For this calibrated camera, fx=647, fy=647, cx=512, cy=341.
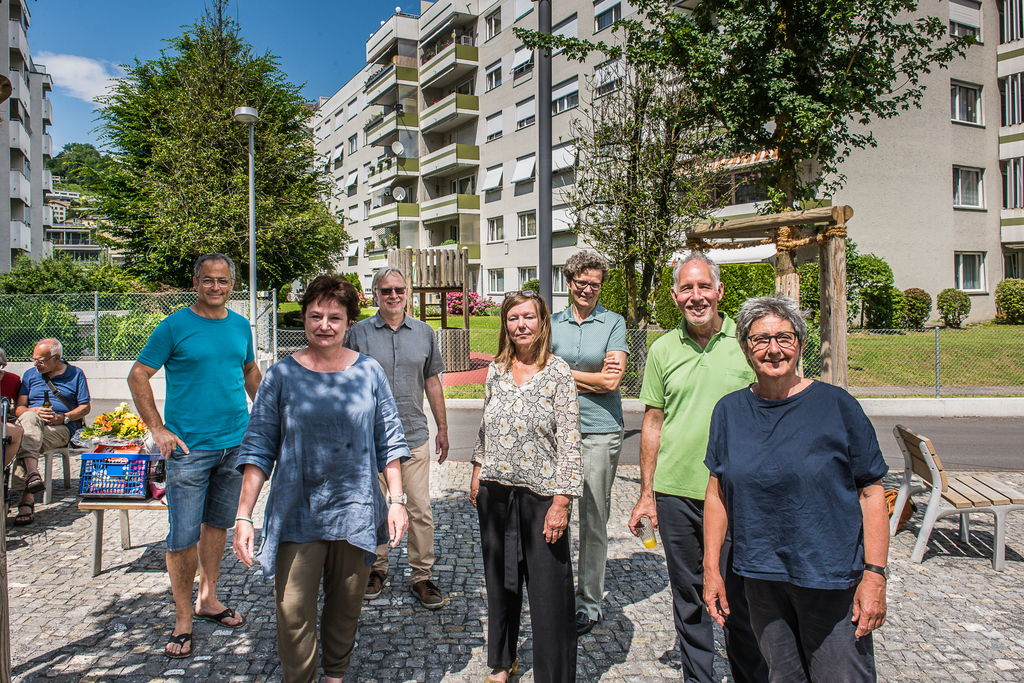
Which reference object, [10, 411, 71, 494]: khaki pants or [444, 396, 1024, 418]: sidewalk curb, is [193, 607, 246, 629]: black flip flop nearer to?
[10, 411, 71, 494]: khaki pants

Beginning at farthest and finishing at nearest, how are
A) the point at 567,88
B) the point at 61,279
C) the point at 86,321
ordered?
1. the point at 567,88
2. the point at 61,279
3. the point at 86,321

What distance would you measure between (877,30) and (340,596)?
7.03 meters

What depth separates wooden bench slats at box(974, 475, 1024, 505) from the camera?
4.81 m

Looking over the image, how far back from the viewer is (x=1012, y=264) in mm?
26562

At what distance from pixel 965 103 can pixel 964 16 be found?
3353 millimetres

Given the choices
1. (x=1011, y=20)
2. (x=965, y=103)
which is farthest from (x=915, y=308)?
(x=1011, y=20)

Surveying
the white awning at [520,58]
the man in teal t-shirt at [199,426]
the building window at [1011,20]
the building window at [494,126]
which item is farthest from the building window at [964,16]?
the man in teal t-shirt at [199,426]

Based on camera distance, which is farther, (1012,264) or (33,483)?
(1012,264)

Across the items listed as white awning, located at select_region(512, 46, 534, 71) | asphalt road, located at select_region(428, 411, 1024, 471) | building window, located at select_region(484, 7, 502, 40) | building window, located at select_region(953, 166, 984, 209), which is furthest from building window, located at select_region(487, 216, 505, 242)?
asphalt road, located at select_region(428, 411, 1024, 471)

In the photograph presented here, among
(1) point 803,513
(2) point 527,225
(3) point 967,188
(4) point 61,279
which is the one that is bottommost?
(1) point 803,513

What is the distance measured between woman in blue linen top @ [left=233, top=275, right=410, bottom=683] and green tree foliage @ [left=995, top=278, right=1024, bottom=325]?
90.7 feet

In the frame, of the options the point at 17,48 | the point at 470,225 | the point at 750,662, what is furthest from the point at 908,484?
the point at 17,48

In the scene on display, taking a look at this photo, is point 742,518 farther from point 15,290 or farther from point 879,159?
point 15,290

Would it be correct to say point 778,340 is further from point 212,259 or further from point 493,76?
point 493,76
